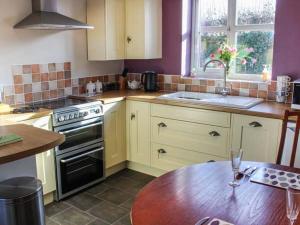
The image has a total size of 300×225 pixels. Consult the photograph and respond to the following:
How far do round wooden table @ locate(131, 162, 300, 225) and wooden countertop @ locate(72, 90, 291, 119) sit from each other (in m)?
1.12

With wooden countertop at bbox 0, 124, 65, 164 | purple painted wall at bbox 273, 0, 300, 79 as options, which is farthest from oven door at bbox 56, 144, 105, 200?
purple painted wall at bbox 273, 0, 300, 79

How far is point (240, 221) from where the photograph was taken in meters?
1.18

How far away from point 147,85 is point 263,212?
258 centimetres

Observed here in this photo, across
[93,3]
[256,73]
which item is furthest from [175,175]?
[93,3]

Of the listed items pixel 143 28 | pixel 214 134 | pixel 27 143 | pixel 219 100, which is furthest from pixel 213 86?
pixel 27 143

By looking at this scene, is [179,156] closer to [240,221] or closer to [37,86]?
[37,86]

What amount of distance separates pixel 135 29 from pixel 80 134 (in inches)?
53.1

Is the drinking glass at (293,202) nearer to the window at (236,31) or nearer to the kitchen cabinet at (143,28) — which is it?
the window at (236,31)

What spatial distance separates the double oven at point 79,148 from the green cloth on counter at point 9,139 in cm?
91

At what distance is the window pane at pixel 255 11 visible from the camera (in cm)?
311

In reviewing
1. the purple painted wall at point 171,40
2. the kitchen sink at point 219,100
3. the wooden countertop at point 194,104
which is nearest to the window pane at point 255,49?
the kitchen sink at point 219,100

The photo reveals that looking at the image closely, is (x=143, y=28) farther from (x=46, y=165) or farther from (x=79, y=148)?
(x=46, y=165)

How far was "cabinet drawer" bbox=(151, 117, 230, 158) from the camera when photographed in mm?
2857

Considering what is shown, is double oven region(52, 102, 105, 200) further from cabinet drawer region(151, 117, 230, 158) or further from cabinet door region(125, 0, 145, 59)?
Answer: cabinet door region(125, 0, 145, 59)
